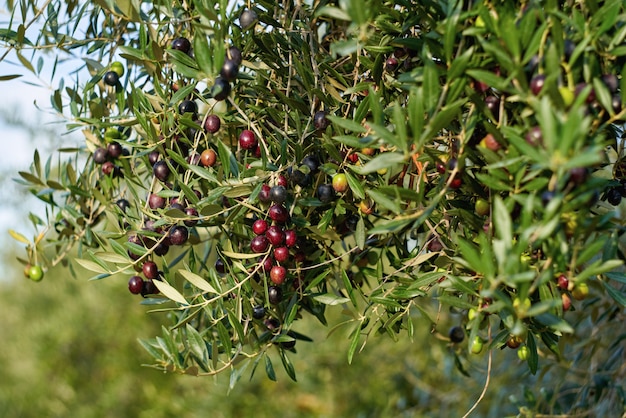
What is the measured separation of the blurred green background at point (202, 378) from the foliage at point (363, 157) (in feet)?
2.67

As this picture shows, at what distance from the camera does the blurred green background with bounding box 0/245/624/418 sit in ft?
7.66

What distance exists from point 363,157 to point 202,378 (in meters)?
3.43

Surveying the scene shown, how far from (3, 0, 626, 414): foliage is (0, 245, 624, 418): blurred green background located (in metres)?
0.81

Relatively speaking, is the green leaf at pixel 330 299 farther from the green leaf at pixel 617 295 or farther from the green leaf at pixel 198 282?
the green leaf at pixel 617 295

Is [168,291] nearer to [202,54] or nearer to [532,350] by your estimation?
[202,54]

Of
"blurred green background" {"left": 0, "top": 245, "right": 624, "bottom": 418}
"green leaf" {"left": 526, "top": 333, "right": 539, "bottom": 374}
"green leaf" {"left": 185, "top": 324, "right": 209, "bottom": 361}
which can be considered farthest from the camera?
"blurred green background" {"left": 0, "top": 245, "right": 624, "bottom": 418}

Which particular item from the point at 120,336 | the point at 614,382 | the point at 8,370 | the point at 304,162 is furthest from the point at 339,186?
the point at 8,370

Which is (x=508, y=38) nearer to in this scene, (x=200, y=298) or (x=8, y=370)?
(x=200, y=298)

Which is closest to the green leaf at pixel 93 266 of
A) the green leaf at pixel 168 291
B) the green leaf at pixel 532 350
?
A: the green leaf at pixel 168 291

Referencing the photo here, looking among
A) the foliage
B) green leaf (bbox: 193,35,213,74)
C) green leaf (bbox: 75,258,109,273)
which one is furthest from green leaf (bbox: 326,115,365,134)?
green leaf (bbox: 75,258,109,273)

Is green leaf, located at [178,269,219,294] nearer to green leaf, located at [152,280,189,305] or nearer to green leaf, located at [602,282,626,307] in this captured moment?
green leaf, located at [152,280,189,305]

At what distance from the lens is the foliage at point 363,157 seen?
0.59 meters

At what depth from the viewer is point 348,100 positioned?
932 mm

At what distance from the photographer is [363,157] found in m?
0.84
